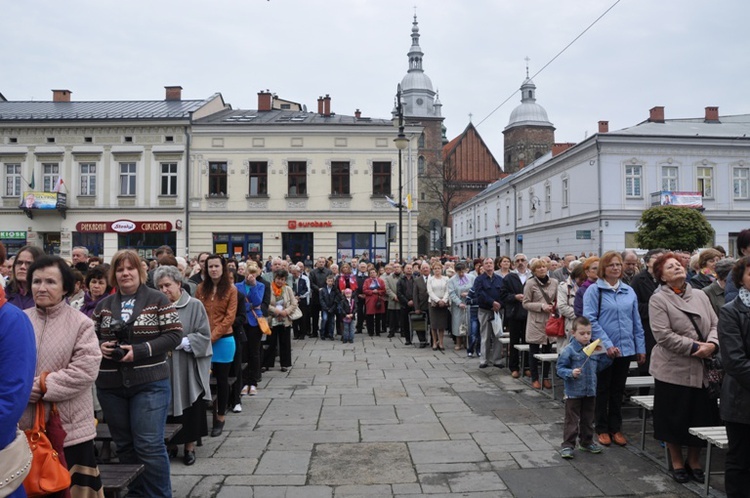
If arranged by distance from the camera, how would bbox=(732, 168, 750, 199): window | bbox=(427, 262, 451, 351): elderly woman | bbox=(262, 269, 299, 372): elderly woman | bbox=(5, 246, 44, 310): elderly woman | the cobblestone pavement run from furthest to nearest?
1. bbox=(732, 168, 750, 199): window
2. bbox=(427, 262, 451, 351): elderly woman
3. bbox=(262, 269, 299, 372): elderly woman
4. bbox=(5, 246, 44, 310): elderly woman
5. the cobblestone pavement

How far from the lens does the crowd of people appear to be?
11.8 feet

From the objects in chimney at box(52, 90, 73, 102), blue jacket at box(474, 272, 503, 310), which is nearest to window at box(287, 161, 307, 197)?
chimney at box(52, 90, 73, 102)

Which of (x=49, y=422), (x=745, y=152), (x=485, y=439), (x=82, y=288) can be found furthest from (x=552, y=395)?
(x=745, y=152)

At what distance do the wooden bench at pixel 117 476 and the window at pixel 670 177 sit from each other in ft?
127

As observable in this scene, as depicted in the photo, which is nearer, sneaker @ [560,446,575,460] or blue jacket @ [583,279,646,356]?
sneaker @ [560,446,575,460]

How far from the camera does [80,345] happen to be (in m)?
3.61

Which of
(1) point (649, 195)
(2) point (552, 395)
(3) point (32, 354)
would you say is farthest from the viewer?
(1) point (649, 195)

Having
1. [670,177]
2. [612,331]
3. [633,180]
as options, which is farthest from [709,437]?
[670,177]

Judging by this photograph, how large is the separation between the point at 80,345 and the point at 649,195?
38.2 m

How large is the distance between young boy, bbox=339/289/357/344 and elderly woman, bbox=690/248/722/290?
29.0 feet

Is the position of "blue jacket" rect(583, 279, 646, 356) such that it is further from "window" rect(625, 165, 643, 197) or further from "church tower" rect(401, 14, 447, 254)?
"church tower" rect(401, 14, 447, 254)

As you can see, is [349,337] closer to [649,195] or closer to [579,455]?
[579,455]

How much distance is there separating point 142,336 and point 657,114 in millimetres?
44884

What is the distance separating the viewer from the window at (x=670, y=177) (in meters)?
37.5
